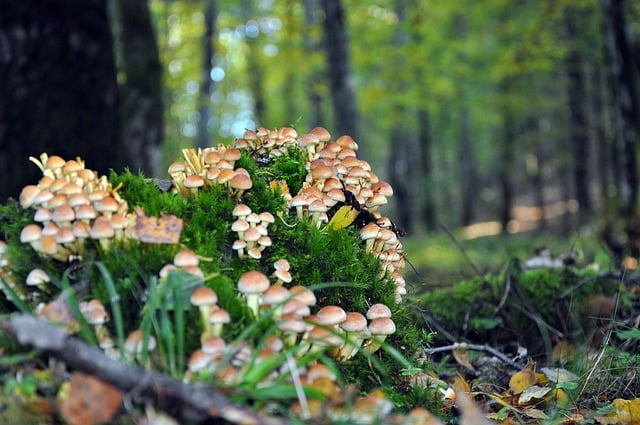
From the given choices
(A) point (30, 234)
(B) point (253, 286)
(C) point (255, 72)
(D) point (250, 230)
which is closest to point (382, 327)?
(B) point (253, 286)

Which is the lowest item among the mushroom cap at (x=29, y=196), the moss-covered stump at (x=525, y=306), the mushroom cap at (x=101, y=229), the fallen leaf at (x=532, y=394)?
the moss-covered stump at (x=525, y=306)

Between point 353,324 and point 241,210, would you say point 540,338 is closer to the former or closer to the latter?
point 353,324

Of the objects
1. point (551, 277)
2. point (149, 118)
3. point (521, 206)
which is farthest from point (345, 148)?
point (521, 206)

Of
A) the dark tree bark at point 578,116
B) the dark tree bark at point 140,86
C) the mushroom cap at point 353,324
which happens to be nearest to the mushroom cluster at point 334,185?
the mushroom cap at point 353,324

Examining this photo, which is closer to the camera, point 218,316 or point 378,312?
point 218,316

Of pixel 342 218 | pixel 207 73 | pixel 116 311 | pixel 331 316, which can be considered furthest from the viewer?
pixel 207 73

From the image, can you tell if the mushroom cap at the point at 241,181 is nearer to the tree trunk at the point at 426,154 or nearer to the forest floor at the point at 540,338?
→ the forest floor at the point at 540,338
